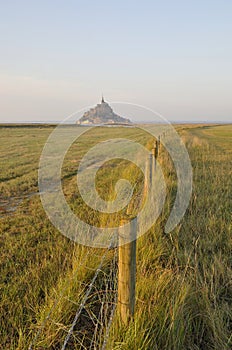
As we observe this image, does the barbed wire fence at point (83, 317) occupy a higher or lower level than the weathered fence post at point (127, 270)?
lower

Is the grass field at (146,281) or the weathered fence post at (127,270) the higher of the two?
the weathered fence post at (127,270)

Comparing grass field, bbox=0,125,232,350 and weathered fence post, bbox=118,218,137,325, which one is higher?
weathered fence post, bbox=118,218,137,325

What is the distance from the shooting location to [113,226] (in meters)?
4.75

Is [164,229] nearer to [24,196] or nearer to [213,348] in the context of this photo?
[213,348]

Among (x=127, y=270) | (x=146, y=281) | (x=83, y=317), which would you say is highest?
(x=127, y=270)

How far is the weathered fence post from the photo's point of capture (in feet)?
7.05

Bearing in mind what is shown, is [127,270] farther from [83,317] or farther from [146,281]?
[83,317]

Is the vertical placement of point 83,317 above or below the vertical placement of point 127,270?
below

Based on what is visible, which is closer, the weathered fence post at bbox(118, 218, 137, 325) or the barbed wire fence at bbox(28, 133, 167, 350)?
the weathered fence post at bbox(118, 218, 137, 325)

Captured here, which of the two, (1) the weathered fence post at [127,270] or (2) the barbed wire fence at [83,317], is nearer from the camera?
(1) the weathered fence post at [127,270]

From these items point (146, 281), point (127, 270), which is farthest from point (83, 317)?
point (127, 270)

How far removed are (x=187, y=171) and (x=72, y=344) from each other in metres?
8.34

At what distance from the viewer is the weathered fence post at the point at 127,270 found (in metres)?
2.15

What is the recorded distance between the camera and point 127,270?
89.0 inches
